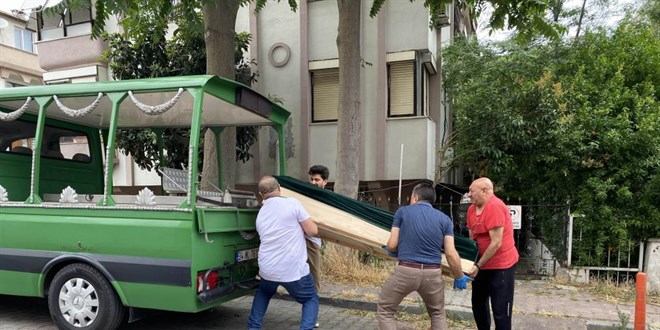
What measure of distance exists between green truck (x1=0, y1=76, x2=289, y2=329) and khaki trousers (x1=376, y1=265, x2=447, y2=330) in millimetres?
1551

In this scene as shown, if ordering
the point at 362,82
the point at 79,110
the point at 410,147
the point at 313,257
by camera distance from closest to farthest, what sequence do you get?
the point at 79,110
the point at 313,257
the point at 410,147
the point at 362,82

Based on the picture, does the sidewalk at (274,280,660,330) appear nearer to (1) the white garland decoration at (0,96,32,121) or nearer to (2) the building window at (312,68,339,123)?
(1) the white garland decoration at (0,96,32,121)

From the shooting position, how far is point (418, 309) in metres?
5.96

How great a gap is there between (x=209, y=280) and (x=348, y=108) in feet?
13.1

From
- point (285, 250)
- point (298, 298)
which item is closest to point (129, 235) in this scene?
point (285, 250)

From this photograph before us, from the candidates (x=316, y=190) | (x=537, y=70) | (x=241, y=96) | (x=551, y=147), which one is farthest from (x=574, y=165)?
(x=241, y=96)

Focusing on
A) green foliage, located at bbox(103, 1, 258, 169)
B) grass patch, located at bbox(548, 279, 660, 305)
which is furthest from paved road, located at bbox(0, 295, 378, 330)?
green foliage, located at bbox(103, 1, 258, 169)

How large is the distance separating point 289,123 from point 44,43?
794cm

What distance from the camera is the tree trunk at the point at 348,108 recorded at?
7570 mm

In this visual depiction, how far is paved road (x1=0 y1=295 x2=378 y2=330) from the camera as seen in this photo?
535 cm

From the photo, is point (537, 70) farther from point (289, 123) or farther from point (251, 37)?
point (251, 37)

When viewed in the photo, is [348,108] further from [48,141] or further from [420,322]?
[48,141]

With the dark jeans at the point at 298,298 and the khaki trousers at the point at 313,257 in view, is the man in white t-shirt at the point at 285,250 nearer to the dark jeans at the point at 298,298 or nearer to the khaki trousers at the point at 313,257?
the dark jeans at the point at 298,298

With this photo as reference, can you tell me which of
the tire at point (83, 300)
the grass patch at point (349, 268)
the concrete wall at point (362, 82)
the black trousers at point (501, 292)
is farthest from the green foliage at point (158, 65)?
the black trousers at point (501, 292)
